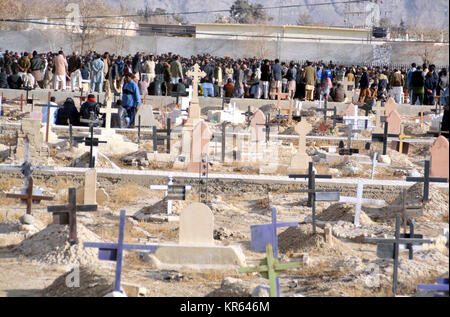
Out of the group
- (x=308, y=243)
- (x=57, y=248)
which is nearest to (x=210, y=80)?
(x=308, y=243)

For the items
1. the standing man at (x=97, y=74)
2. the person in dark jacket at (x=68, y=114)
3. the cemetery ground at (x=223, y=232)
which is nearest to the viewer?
the cemetery ground at (x=223, y=232)

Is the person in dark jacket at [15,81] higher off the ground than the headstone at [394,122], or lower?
higher

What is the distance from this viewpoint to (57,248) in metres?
9.91

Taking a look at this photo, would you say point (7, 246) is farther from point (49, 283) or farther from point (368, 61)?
point (368, 61)

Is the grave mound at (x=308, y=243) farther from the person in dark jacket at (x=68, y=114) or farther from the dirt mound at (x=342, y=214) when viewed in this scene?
the person in dark jacket at (x=68, y=114)

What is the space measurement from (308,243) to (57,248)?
2.93 metres

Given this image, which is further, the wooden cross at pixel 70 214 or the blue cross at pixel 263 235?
the wooden cross at pixel 70 214

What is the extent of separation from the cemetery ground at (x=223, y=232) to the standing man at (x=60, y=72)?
8996 mm

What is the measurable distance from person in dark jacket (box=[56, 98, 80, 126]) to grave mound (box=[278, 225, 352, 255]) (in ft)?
32.0

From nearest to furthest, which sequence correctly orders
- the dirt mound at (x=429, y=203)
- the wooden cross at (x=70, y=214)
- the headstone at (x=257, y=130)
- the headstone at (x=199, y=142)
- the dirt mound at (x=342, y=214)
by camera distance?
the wooden cross at (x=70, y=214)
the dirt mound at (x=342, y=214)
the dirt mound at (x=429, y=203)
the headstone at (x=199, y=142)
the headstone at (x=257, y=130)

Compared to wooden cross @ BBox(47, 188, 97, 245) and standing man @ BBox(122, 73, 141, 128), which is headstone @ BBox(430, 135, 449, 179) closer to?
wooden cross @ BBox(47, 188, 97, 245)

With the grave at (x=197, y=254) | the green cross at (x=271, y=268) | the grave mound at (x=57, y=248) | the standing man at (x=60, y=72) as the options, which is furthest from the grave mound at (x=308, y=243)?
the standing man at (x=60, y=72)

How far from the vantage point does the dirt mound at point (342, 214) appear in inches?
487
